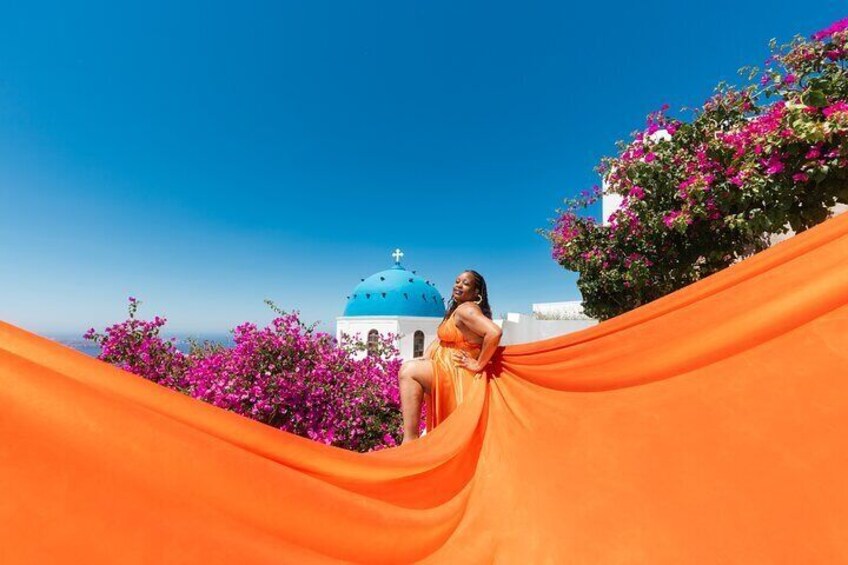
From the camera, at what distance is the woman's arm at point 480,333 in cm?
279

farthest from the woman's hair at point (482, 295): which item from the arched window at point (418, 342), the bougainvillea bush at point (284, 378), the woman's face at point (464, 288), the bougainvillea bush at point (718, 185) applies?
the arched window at point (418, 342)

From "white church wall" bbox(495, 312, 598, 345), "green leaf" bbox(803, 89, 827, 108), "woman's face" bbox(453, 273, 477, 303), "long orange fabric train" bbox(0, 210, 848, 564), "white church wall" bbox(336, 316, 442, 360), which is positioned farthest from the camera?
"white church wall" bbox(336, 316, 442, 360)

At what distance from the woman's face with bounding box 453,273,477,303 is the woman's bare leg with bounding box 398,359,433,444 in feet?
1.80

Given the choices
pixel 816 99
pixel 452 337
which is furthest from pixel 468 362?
pixel 816 99

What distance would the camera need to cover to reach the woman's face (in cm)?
311

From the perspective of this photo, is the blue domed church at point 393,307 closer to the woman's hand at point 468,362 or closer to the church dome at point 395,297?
the church dome at point 395,297

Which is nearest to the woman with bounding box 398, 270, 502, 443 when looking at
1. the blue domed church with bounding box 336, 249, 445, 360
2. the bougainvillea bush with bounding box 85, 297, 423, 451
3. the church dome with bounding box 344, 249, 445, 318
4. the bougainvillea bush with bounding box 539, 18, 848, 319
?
the bougainvillea bush with bounding box 85, 297, 423, 451

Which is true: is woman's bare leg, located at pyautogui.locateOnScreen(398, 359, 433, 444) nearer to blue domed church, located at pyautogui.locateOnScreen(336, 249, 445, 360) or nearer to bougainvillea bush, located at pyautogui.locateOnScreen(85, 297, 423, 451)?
bougainvillea bush, located at pyautogui.locateOnScreen(85, 297, 423, 451)

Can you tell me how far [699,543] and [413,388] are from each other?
6.73 ft

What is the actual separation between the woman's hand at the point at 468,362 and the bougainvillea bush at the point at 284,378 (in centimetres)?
184

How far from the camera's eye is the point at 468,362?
288 cm

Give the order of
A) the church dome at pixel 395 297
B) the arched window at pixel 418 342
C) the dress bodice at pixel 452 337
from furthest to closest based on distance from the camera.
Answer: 1. the church dome at pixel 395 297
2. the arched window at pixel 418 342
3. the dress bodice at pixel 452 337

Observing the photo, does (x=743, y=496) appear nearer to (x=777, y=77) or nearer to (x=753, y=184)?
(x=753, y=184)

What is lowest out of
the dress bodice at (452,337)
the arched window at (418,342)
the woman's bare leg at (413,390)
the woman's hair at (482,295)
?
the woman's bare leg at (413,390)
